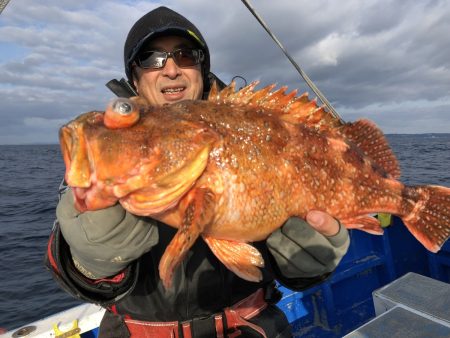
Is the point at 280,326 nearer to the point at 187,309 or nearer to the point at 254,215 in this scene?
the point at 187,309

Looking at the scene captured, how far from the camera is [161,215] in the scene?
2.24 m

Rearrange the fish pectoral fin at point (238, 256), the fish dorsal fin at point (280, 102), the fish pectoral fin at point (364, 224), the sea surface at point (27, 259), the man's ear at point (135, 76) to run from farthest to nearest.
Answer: the sea surface at point (27, 259) < the man's ear at point (135, 76) < the fish pectoral fin at point (364, 224) < the fish dorsal fin at point (280, 102) < the fish pectoral fin at point (238, 256)

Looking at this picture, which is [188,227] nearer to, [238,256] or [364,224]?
[238,256]

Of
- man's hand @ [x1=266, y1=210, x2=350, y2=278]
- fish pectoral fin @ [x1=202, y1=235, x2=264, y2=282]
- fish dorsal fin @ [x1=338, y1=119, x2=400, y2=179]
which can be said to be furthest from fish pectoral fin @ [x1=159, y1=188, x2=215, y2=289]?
fish dorsal fin @ [x1=338, y1=119, x2=400, y2=179]

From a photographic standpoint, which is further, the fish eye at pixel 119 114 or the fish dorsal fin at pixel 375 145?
the fish dorsal fin at pixel 375 145

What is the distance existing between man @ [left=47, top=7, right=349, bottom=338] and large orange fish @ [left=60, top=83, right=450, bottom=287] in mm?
182

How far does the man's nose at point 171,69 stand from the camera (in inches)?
130

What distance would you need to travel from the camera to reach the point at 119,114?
80.9 inches

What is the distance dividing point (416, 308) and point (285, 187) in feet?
7.96

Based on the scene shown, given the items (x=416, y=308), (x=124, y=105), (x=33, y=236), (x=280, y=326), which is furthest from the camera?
(x=33, y=236)

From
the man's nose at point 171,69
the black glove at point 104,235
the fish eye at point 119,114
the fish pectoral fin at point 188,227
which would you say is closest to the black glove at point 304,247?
the fish pectoral fin at point 188,227

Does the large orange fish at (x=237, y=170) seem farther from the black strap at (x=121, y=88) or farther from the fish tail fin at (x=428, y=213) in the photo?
the black strap at (x=121, y=88)

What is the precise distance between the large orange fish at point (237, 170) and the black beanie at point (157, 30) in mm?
1085

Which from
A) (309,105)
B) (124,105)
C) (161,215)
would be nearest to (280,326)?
(161,215)
